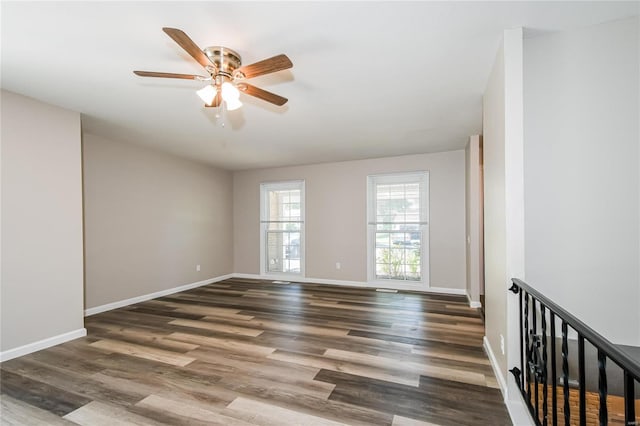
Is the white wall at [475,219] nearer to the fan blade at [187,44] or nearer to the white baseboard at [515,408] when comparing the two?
the white baseboard at [515,408]

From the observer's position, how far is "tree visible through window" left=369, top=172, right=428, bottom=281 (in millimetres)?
5344

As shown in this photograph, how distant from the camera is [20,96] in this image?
276 centimetres

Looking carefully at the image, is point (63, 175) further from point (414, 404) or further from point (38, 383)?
point (414, 404)

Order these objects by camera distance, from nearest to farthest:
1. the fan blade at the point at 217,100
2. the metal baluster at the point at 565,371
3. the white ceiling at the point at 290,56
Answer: the metal baluster at the point at 565,371 < the white ceiling at the point at 290,56 < the fan blade at the point at 217,100

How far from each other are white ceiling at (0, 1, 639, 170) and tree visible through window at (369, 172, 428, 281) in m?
1.77

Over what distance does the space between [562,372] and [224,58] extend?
2.68 m

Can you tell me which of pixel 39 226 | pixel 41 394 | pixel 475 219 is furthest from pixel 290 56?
pixel 475 219

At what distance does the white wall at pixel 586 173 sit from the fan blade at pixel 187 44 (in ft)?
7.14

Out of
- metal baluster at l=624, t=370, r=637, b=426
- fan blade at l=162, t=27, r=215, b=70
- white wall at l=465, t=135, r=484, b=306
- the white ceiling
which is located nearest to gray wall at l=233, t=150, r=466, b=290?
white wall at l=465, t=135, r=484, b=306

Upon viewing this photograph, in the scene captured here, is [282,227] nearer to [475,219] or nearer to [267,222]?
[267,222]

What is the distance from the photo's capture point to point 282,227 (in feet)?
21.2

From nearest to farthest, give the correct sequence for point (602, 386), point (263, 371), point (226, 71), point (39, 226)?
point (602, 386), point (226, 71), point (263, 371), point (39, 226)

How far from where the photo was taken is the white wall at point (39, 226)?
268cm

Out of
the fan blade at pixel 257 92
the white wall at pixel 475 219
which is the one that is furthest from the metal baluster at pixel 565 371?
the white wall at pixel 475 219
